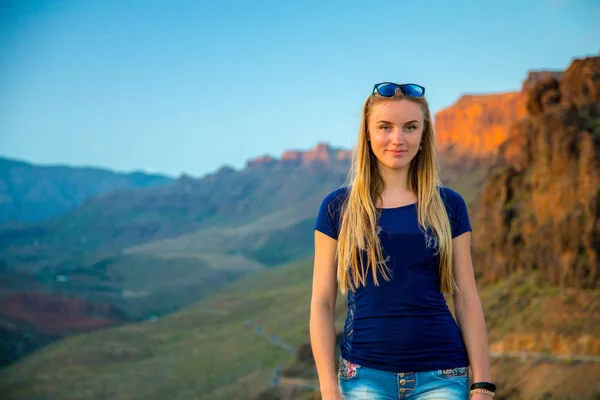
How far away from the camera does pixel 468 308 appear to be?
4.05 metres

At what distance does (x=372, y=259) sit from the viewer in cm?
380

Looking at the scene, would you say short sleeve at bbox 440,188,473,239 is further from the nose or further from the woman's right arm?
the woman's right arm

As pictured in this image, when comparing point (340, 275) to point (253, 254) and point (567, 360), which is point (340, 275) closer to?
point (567, 360)

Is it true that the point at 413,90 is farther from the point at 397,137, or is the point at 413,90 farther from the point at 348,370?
the point at 348,370

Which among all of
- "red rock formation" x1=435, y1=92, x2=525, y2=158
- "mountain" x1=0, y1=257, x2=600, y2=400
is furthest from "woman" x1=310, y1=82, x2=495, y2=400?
"red rock formation" x1=435, y1=92, x2=525, y2=158

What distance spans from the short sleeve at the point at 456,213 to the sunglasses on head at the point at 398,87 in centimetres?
58

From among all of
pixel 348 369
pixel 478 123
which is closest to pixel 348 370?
pixel 348 369

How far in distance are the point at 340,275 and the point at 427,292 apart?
1.58ft

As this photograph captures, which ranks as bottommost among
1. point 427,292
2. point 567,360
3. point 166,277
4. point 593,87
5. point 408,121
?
point 166,277

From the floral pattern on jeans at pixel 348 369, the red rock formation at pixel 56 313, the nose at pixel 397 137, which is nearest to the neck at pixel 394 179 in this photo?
the nose at pixel 397 137

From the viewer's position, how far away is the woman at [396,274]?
3.77 m

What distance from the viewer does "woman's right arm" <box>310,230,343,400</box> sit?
3914 mm

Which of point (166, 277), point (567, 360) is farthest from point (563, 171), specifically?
point (166, 277)

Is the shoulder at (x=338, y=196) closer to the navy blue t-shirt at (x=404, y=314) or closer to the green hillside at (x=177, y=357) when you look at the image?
the navy blue t-shirt at (x=404, y=314)
